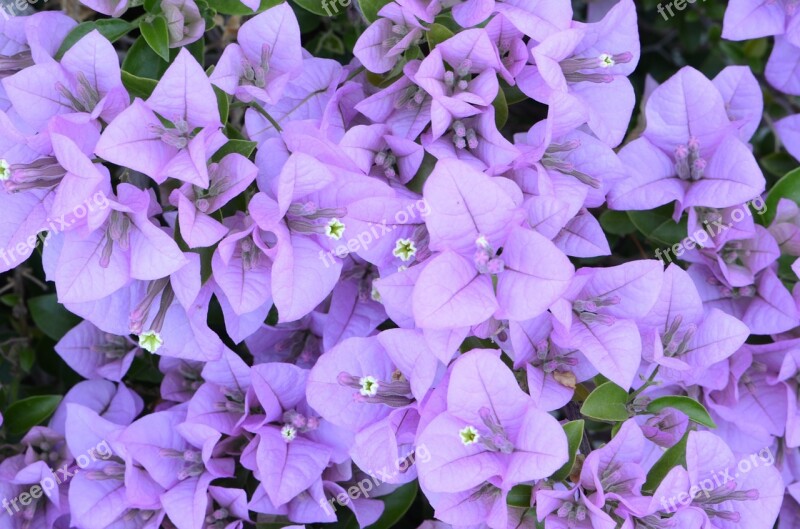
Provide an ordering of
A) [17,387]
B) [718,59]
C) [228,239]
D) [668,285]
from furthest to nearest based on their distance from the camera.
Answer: [718,59] < [17,387] < [668,285] < [228,239]

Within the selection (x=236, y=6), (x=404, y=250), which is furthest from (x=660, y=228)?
(x=236, y=6)

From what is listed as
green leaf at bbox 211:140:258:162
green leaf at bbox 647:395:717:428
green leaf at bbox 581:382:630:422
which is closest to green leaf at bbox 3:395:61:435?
green leaf at bbox 211:140:258:162

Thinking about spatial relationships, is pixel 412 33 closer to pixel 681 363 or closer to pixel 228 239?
pixel 228 239

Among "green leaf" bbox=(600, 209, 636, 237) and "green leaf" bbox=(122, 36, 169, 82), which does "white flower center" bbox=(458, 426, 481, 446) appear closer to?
"green leaf" bbox=(600, 209, 636, 237)

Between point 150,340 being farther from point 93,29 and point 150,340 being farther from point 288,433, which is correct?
point 93,29

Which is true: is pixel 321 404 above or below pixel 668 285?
below

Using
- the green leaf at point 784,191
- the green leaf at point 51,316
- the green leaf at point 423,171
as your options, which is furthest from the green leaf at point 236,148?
the green leaf at point 784,191

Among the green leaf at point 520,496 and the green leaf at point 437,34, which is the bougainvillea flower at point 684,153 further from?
the green leaf at point 520,496

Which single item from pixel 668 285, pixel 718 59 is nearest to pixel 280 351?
pixel 668 285
